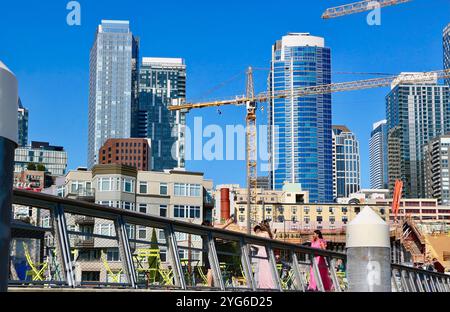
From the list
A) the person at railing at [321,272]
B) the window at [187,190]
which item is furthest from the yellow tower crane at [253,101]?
the person at railing at [321,272]

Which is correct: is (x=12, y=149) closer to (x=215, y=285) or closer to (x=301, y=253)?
(x=215, y=285)

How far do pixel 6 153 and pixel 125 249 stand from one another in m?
5.82

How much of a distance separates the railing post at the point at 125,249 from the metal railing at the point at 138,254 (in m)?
0.01

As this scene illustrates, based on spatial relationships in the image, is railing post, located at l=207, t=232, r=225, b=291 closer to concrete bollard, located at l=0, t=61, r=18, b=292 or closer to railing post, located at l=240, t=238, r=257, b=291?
railing post, located at l=240, t=238, r=257, b=291

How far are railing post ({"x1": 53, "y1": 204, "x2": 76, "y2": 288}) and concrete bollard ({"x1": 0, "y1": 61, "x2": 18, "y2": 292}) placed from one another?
13.5ft

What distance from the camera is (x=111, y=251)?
1026cm

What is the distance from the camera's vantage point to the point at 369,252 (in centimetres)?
1041

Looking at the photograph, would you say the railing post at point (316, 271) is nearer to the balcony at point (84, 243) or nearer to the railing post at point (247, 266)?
the railing post at point (247, 266)

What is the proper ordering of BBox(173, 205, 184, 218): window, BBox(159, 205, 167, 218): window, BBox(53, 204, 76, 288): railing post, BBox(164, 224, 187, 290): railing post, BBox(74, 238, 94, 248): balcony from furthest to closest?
1. BBox(159, 205, 167, 218): window
2. BBox(173, 205, 184, 218): window
3. BBox(164, 224, 187, 290): railing post
4. BBox(74, 238, 94, 248): balcony
5. BBox(53, 204, 76, 288): railing post

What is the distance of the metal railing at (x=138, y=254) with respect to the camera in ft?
27.6

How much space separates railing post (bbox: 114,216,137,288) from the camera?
10.3 metres

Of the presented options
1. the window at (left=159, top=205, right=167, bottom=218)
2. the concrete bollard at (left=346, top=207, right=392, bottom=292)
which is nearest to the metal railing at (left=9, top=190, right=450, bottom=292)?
the concrete bollard at (left=346, top=207, right=392, bottom=292)

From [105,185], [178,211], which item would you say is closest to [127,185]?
[105,185]

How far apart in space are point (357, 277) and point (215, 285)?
2.81 meters
